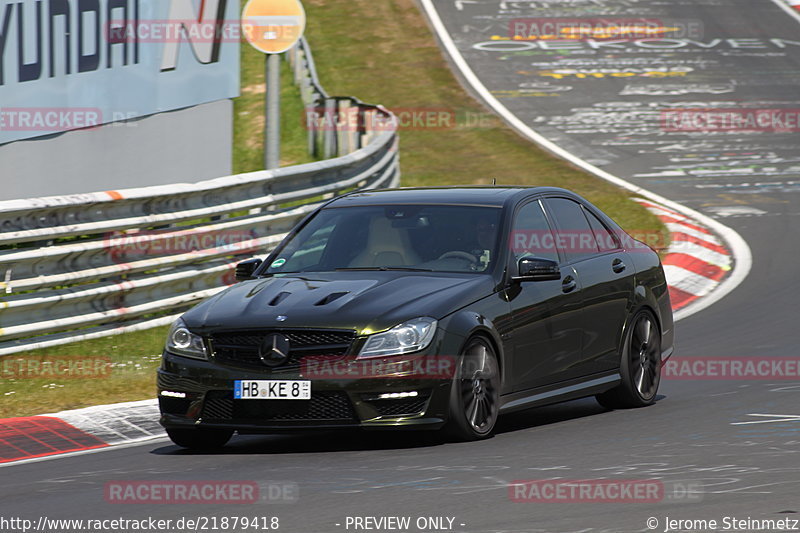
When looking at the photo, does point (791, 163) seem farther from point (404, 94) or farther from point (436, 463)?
point (436, 463)

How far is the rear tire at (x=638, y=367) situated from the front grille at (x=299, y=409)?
2.60 meters

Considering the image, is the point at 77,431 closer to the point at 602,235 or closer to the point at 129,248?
the point at 129,248

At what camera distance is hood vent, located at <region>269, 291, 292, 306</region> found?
334 inches

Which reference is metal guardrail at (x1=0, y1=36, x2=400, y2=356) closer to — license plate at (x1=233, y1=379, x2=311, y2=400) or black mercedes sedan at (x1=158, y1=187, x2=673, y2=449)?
black mercedes sedan at (x1=158, y1=187, x2=673, y2=449)

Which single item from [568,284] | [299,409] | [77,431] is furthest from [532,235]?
[77,431]

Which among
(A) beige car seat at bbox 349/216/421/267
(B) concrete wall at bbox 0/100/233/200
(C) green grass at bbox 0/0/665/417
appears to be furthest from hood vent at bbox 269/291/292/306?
(B) concrete wall at bbox 0/100/233/200

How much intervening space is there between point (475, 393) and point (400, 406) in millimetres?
514

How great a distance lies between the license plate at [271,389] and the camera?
8125 millimetres

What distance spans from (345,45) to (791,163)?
47.9ft

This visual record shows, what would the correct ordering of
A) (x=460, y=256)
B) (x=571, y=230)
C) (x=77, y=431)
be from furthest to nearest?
(x=571, y=230) < (x=77, y=431) < (x=460, y=256)

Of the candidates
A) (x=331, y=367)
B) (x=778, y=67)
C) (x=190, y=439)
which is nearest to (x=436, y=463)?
(x=331, y=367)

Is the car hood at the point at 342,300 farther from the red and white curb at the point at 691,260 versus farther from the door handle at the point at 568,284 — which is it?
the red and white curb at the point at 691,260

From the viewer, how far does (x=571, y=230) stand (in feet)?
32.6

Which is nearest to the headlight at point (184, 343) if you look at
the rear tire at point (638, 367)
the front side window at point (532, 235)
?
the front side window at point (532, 235)
